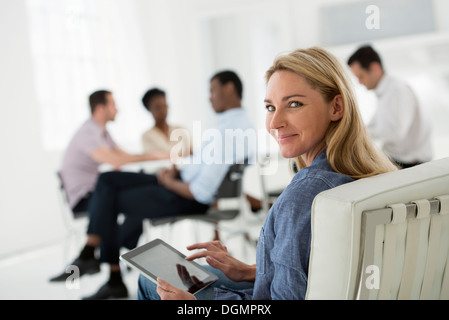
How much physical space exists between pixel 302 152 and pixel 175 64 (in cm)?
565

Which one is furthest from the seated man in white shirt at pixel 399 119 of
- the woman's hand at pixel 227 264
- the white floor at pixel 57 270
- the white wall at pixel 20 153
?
the white wall at pixel 20 153

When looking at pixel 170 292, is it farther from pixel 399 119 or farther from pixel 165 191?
pixel 399 119

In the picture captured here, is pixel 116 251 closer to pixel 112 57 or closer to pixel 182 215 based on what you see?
pixel 182 215

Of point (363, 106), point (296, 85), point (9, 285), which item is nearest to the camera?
point (296, 85)

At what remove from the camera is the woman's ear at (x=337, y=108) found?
1.13m

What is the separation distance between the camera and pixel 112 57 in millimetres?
6035

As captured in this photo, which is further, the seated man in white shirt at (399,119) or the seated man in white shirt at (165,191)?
the seated man in white shirt at (399,119)

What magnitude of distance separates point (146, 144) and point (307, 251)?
11.8 feet

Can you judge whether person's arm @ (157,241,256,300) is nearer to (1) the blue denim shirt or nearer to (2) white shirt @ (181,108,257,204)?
(1) the blue denim shirt

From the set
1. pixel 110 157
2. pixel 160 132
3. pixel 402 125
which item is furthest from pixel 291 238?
pixel 160 132

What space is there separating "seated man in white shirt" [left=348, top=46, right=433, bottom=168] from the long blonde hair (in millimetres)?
2313

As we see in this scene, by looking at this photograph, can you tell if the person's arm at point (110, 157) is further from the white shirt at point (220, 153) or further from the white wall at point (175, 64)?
the white wall at point (175, 64)
